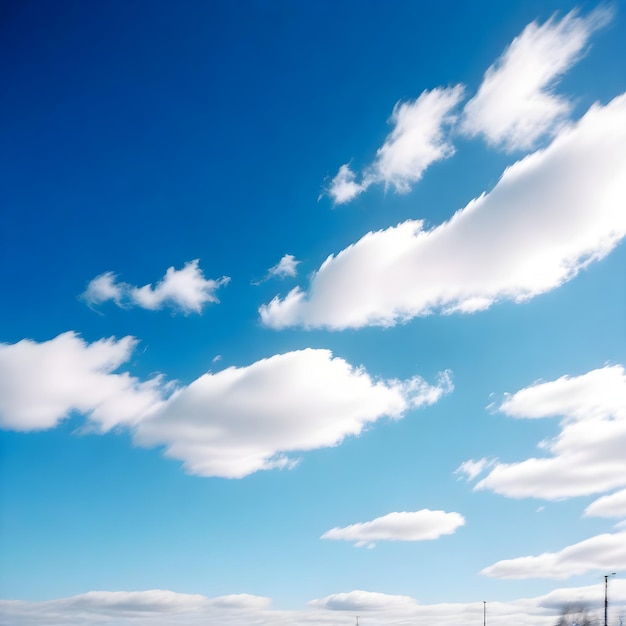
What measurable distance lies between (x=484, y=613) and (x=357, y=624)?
227 ft

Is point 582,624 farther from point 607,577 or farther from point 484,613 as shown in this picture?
point 607,577

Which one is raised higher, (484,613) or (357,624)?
(484,613)

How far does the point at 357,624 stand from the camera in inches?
6836

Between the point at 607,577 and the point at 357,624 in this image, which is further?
the point at 357,624

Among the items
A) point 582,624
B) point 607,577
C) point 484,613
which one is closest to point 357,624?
point 484,613

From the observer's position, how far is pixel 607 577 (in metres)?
74.2

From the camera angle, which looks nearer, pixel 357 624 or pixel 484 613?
pixel 484 613

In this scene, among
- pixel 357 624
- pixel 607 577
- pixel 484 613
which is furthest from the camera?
pixel 357 624

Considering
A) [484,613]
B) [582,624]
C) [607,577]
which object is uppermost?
[607,577]

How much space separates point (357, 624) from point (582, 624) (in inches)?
3783

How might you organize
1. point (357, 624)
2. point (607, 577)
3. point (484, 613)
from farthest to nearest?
point (357, 624), point (484, 613), point (607, 577)

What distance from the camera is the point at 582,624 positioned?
184m

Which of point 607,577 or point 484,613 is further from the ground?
point 607,577

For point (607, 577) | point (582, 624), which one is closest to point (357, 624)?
point (582, 624)
